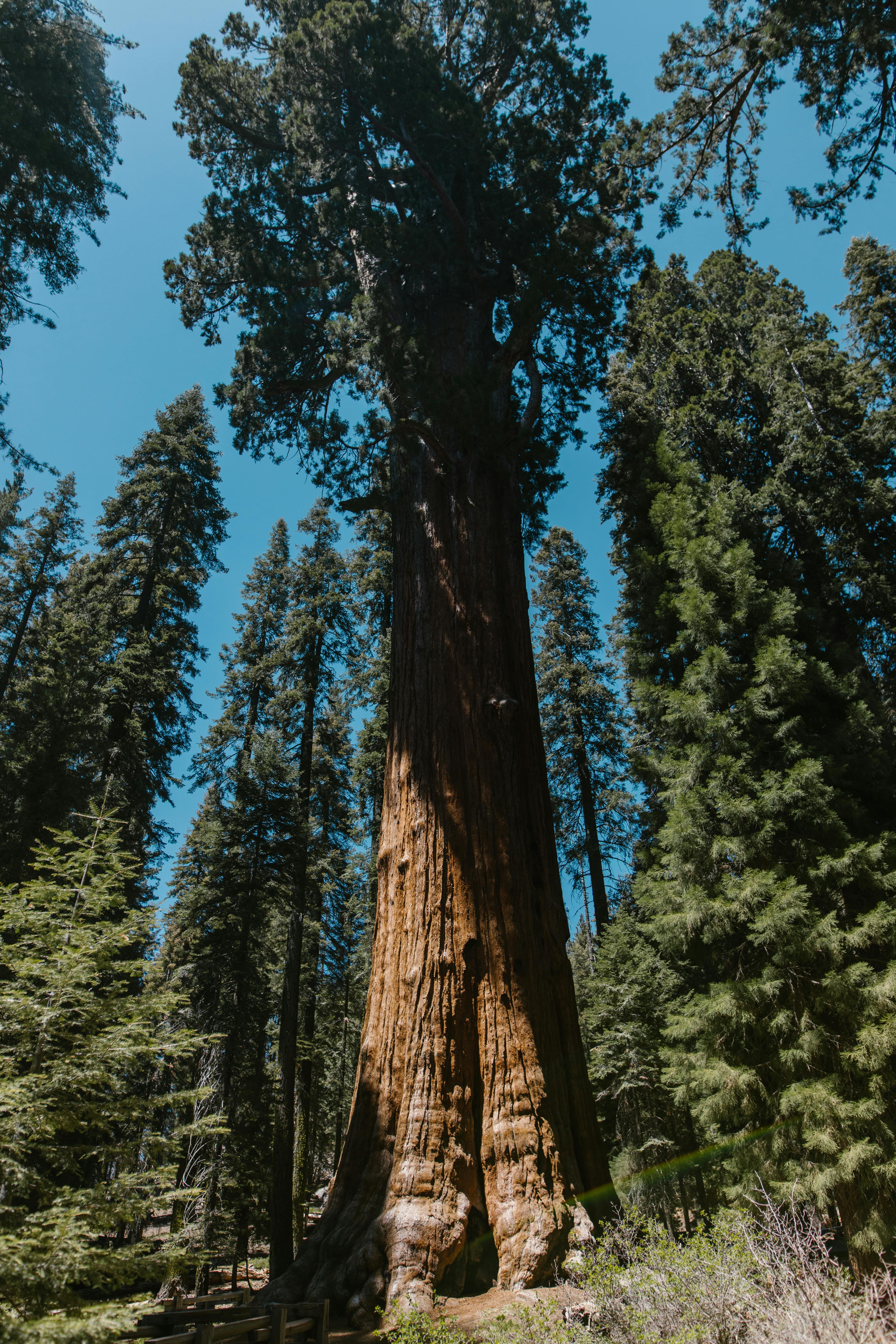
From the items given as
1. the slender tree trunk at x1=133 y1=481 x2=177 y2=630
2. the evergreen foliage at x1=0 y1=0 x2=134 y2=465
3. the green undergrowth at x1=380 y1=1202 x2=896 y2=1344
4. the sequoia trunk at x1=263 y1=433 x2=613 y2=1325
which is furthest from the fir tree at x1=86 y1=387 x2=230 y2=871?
the green undergrowth at x1=380 y1=1202 x2=896 y2=1344

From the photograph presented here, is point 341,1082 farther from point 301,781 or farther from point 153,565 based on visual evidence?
point 153,565

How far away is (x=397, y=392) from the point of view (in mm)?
6730

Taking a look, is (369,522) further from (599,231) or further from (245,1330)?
(245,1330)

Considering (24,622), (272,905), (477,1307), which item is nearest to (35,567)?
(24,622)

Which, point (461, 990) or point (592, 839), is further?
point (592, 839)

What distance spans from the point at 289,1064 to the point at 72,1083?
390 inches

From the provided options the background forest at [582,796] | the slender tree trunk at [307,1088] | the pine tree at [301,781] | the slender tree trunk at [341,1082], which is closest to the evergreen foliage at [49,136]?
the background forest at [582,796]

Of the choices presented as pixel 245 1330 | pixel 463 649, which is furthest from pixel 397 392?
pixel 245 1330

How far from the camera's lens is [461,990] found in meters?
4.62

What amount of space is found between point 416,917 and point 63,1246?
253 centimetres

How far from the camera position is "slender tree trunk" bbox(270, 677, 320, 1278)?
1067 cm

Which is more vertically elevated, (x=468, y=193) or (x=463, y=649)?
(x=468, y=193)

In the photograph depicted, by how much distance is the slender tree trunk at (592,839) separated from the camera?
48.3ft

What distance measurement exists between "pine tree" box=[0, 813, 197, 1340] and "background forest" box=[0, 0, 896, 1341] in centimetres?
3
